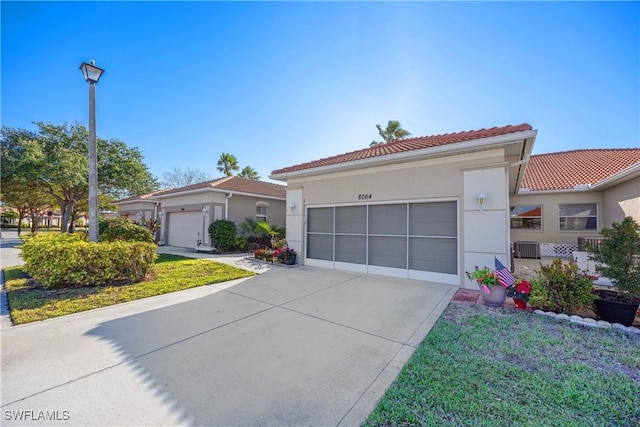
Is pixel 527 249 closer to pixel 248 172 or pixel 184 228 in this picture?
pixel 184 228

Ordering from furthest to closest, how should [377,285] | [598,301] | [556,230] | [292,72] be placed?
[556,230] < [292,72] < [377,285] < [598,301]

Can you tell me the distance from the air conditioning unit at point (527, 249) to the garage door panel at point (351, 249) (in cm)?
864

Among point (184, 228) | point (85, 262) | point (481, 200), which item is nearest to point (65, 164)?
point (184, 228)

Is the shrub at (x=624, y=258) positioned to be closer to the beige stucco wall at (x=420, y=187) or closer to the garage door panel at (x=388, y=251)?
the beige stucco wall at (x=420, y=187)

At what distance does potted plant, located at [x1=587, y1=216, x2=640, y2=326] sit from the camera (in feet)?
14.2

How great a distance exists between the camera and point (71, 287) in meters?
6.47

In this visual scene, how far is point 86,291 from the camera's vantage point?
244 inches

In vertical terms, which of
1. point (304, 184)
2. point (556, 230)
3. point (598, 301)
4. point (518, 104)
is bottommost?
point (598, 301)

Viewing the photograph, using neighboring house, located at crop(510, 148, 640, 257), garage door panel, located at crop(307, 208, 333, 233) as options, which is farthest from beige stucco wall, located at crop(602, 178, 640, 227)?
garage door panel, located at crop(307, 208, 333, 233)

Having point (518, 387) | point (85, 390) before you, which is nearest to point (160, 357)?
point (85, 390)

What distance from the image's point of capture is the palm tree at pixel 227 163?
106 feet

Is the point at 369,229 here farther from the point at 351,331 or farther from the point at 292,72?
the point at 292,72

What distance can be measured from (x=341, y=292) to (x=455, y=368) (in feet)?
11.8

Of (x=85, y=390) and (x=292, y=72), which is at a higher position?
(x=292, y=72)
